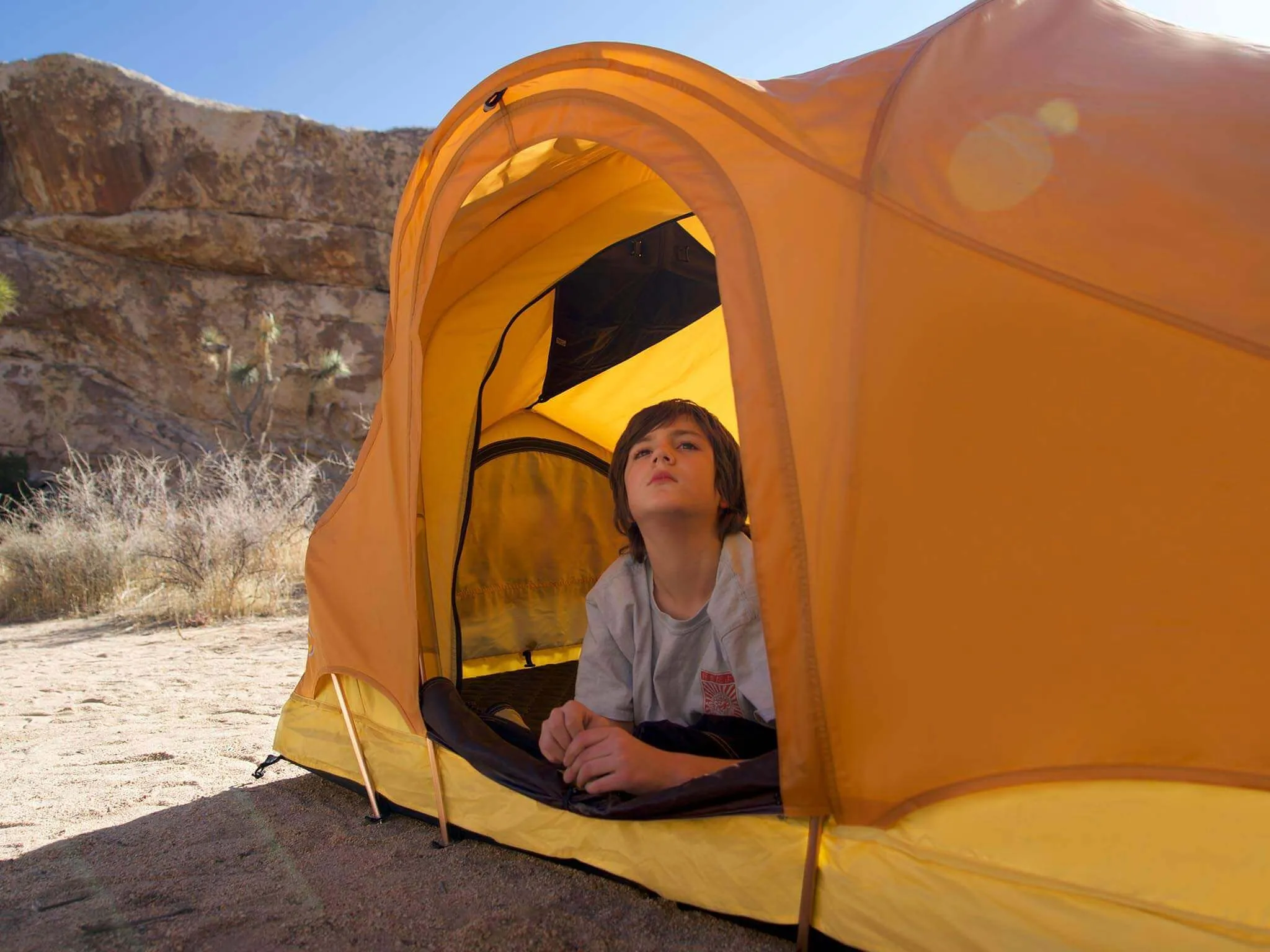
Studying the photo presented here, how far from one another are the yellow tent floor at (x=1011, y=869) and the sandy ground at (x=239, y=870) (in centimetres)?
12

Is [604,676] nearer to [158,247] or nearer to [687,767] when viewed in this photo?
[687,767]

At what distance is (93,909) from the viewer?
1682mm

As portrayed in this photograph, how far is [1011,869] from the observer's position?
4.06ft

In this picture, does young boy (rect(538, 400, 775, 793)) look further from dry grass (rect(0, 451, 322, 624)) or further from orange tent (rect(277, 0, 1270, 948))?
dry grass (rect(0, 451, 322, 624))

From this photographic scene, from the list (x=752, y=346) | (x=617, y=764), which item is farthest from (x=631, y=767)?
(x=752, y=346)

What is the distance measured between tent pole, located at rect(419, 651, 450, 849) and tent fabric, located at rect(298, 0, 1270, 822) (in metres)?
0.95

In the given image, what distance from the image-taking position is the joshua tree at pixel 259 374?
45.5 ft

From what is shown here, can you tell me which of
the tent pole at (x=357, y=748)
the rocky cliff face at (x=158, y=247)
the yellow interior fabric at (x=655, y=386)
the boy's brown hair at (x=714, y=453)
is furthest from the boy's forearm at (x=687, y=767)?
the rocky cliff face at (x=158, y=247)

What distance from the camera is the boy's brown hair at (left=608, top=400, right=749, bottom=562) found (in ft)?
7.04

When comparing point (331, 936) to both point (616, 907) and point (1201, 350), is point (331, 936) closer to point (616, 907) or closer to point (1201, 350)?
point (616, 907)

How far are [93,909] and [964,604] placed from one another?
66.0 inches

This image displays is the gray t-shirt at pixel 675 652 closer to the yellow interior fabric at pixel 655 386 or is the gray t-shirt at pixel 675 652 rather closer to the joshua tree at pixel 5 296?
the yellow interior fabric at pixel 655 386

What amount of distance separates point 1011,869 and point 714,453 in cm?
115

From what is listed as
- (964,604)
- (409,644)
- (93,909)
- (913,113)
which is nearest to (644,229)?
(913,113)
